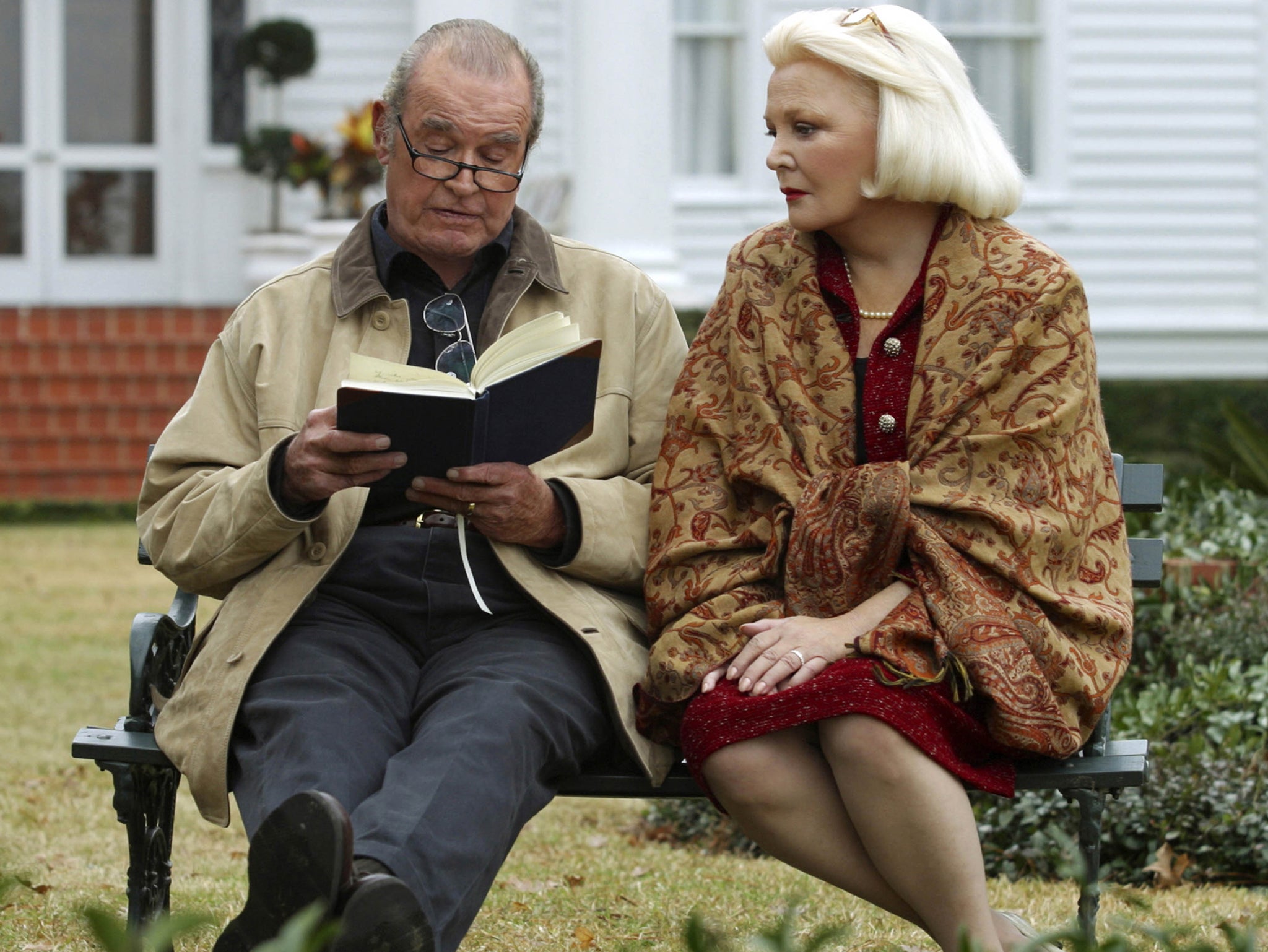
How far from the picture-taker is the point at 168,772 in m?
3.31

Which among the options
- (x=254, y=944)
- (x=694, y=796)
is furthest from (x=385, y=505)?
(x=254, y=944)

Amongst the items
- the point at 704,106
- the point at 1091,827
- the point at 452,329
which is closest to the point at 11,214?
the point at 704,106

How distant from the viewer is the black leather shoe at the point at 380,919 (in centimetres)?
239

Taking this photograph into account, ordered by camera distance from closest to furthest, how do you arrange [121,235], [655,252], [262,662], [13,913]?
[262,662], [13,913], [655,252], [121,235]

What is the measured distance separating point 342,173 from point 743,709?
8.79m

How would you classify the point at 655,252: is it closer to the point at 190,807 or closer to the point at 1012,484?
the point at 190,807

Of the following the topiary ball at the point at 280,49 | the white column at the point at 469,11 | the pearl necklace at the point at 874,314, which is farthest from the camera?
the topiary ball at the point at 280,49

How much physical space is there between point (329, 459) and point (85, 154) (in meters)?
10.8

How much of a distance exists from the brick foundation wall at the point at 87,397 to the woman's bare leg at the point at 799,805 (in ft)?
28.2

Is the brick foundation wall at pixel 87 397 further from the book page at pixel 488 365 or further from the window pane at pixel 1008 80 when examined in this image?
the book page at pixel 488 365

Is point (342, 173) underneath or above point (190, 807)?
above

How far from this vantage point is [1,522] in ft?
34.6

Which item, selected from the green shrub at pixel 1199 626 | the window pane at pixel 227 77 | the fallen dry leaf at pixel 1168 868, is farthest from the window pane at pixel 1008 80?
the fallen dry leaf at pixel 1168 868

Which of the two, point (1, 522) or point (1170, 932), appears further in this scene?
point (1, 522)
